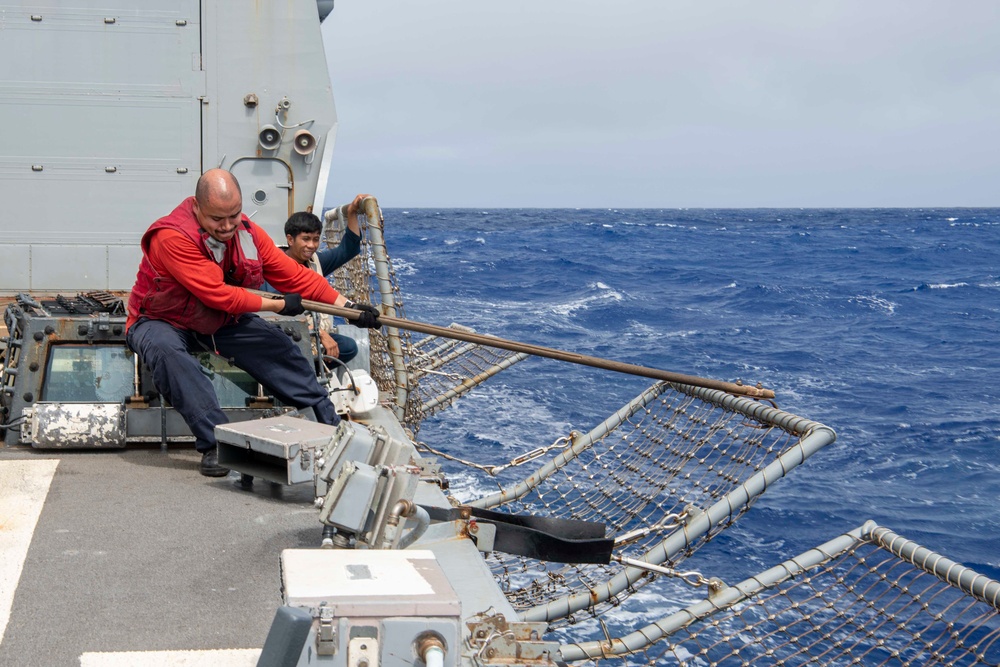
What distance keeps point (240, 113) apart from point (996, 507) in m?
7.81

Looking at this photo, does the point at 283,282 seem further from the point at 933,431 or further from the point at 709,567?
the point at 933,431

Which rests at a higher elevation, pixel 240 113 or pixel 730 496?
pixel 240 113

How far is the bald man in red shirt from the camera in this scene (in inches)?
199

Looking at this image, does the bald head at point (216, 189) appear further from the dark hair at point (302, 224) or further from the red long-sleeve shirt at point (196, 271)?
the dark hair at point (302, 224)

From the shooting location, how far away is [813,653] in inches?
289

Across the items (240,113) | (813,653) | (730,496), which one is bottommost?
(813,653)

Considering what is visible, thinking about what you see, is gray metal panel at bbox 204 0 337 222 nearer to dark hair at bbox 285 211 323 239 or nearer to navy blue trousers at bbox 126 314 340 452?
dark hair at bbox 285 211 323 239

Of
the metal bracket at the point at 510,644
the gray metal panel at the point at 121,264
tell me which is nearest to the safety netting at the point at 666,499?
the metal bracket at the point at 510,644

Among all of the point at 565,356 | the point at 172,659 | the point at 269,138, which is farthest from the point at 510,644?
the point at 269,138

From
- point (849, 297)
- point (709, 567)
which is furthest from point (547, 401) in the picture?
point (849, 297)

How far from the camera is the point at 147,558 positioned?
4105 mm

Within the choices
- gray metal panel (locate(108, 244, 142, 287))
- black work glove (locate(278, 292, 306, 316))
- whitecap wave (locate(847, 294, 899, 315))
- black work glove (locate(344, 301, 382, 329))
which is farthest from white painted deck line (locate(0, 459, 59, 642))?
whitecap wave (locate(847, 294, 899, 315))

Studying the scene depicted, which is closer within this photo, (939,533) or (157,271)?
(157,271)

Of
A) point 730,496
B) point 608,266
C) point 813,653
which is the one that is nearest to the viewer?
point 730,496
